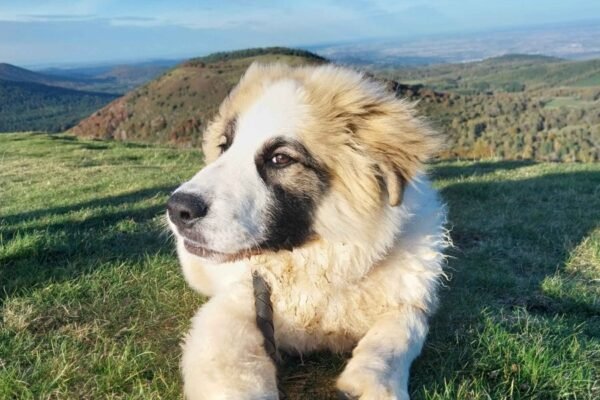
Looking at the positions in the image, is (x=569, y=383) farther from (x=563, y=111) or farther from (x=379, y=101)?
(x=563, y=111)

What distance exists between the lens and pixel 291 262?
2.93 m

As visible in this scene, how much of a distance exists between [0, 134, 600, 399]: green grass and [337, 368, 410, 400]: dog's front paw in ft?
0.58

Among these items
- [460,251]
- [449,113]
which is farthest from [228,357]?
[449,113]

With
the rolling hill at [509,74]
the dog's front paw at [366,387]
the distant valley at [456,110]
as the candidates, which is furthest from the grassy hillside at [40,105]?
the dog's front paw at [366,387]

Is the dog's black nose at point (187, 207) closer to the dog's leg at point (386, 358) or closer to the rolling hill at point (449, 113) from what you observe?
the dog's leg at point (386, 358)

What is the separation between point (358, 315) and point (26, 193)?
8.22 m

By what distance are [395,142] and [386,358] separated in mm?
1072

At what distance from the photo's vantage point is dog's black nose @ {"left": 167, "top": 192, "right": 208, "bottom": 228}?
2504 mm

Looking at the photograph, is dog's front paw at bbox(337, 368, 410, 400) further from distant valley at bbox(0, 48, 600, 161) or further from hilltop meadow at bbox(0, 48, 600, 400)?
distant valley at bbox(0, 48, 600, 161)

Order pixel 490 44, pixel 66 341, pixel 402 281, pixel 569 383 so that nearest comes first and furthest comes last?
pixel 569 383
pixel 66 341
pixel 402 281
pixel 490 44

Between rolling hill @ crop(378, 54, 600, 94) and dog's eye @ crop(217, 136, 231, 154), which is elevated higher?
dog's eye @ crop(217, 136, 231, 154)

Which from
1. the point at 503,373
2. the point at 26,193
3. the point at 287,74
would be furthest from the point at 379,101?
the point at 26,193

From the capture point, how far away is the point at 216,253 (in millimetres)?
2713

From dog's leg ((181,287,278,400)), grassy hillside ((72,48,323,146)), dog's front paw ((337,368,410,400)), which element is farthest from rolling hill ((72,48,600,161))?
dog's front paw ((337,368,410,400))
